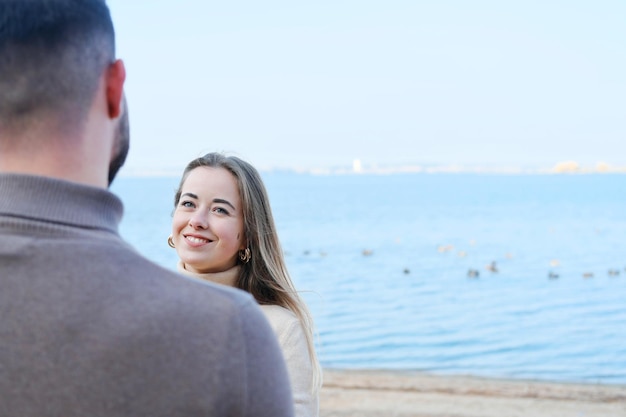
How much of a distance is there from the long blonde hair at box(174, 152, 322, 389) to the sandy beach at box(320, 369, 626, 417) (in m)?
6.27

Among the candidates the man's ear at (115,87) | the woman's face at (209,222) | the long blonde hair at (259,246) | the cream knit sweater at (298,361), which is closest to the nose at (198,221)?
the woman's face at (209,222)

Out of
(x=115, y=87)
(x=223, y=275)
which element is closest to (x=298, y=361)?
(x=223, y=275)

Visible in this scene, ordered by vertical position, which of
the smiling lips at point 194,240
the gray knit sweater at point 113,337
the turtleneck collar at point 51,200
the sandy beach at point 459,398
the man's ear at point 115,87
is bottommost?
the sandy beach at point 459,398

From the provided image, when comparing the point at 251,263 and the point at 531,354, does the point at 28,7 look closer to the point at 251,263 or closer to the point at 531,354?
the point at 251,263

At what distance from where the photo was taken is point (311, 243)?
174ft

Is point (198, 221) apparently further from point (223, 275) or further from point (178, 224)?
point (223, 275)

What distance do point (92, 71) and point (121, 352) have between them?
0.45 meters

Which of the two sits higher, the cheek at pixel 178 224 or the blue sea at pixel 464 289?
the cheek at pixel 178 224

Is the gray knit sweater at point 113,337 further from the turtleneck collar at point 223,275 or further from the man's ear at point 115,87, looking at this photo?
the turtleneck collar at point 223,275

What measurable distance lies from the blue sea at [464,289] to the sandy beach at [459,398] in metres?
2.68

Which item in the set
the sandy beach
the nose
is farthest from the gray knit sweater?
the sandy beach

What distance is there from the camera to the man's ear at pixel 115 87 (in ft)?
5.02

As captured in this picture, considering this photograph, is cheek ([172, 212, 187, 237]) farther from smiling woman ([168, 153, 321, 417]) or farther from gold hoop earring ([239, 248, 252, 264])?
gold hoop earring ([239, 248, 252, 264])

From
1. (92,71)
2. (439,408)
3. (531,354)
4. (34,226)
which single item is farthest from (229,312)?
(531,354)
